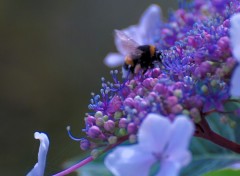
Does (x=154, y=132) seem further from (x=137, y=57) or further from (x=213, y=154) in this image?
(x=213, y=154)

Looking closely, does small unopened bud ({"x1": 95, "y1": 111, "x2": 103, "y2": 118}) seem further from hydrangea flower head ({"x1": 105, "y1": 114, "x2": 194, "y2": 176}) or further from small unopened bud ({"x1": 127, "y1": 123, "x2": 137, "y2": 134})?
hydrangea flower head ({"x1": 105, "y1": 114, "x2": 194, "y2": 176})

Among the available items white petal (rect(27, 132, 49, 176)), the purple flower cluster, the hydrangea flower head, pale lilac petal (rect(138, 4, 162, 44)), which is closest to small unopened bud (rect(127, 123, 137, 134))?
the purple flower cluster

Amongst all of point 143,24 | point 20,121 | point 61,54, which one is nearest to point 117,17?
point 61,54

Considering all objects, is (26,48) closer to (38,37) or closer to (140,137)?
(38,37)

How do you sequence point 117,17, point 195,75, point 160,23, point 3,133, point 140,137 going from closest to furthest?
point 140,137 → point 195,75 → point 160,23 → point 3,133 → point 117,17

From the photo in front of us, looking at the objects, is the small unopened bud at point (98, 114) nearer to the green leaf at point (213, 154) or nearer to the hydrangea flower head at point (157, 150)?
the hydrangea flower head at point (157, 150)

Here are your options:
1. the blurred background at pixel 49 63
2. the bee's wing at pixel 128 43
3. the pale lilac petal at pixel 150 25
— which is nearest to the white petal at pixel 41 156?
the bee's wing at pixel 128 43
